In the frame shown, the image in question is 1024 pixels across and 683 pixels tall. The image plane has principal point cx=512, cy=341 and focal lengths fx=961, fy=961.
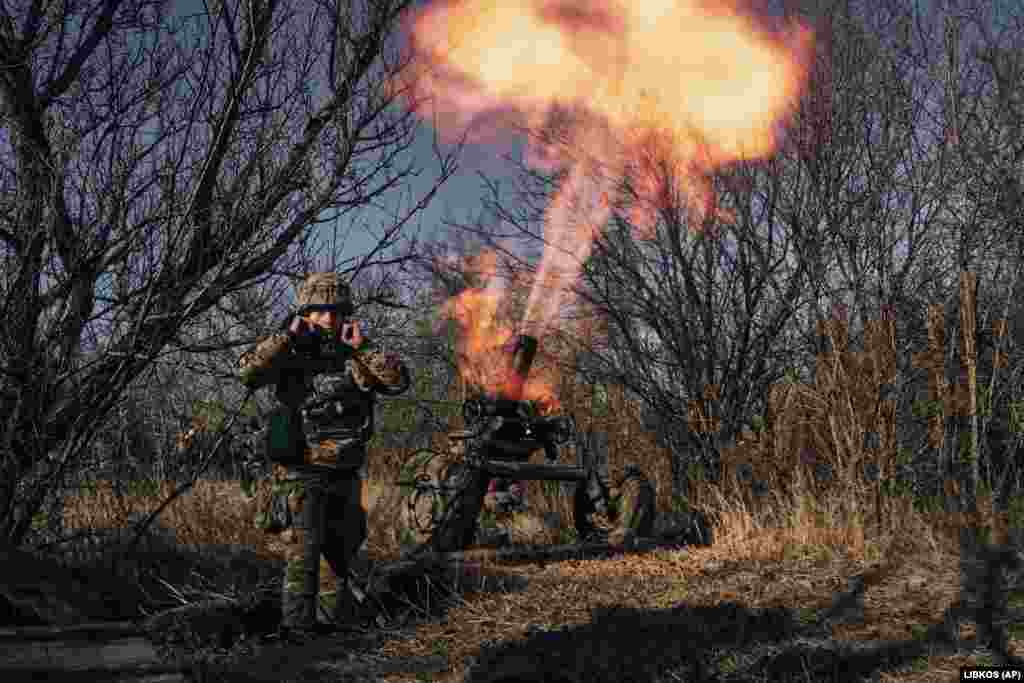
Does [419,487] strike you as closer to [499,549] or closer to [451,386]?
[499,549]

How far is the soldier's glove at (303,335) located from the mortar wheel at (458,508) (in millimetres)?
3123

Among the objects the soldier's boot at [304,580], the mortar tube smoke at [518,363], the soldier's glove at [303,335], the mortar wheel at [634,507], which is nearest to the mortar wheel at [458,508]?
the mortar tube smoke at [518,363]

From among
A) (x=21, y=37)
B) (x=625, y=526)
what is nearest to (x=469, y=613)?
(x=625, y=526)

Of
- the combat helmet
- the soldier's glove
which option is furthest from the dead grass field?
the combat helmet

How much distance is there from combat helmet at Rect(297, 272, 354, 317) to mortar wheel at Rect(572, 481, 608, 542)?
4354 mm

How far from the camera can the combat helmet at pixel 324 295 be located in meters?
5.10

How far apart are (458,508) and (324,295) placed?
11.3ft

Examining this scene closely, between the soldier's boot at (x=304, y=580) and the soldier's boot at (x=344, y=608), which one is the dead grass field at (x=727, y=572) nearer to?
the soldier's boot at (x=344, y=608)

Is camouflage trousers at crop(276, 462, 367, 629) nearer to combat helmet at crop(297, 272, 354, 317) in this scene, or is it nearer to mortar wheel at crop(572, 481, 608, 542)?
combat helmet at crop(297, 272, 354, 317)

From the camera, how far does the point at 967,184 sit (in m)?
9.46

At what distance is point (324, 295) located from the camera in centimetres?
511

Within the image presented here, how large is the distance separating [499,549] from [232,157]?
3719 millimetres

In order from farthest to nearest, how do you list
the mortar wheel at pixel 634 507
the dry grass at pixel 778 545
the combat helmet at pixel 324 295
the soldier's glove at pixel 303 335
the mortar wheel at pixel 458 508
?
the mortar wheel at pixel 634 507, the mortar wheel at pixel 458 508, the dry grass at pixel 778 545, the combat helmet at pixel 324 295, the soldier's glove at pixel 303 335

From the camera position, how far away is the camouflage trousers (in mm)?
5016
